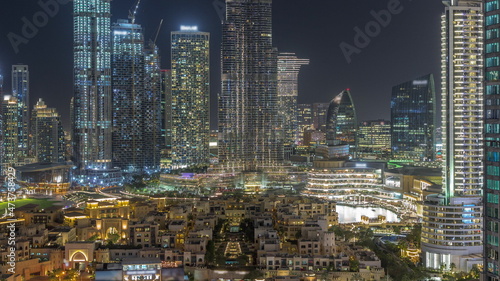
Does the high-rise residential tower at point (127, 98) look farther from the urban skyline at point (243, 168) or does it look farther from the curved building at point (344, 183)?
the curved building at point (344, 183)

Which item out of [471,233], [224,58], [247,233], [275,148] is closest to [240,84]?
[224,58]

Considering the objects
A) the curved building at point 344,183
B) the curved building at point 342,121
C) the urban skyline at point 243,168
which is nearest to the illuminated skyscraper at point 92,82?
the urban skyline at point 243,168

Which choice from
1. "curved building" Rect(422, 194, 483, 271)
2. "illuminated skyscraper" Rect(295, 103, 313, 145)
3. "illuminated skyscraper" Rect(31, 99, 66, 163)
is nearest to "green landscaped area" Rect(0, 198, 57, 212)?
"curved building" Rect(422, 194, 483, 271)

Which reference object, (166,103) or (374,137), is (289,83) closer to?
(374,137)

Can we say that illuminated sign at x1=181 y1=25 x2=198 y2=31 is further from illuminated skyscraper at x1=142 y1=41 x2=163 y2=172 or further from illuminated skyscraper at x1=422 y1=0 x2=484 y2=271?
illuminated skyscraper at x1=422 y1=0 x2=484 y2=271

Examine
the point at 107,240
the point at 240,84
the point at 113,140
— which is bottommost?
the point at 107,240

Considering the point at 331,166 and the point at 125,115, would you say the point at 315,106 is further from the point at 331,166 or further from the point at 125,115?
the point at 331,166
